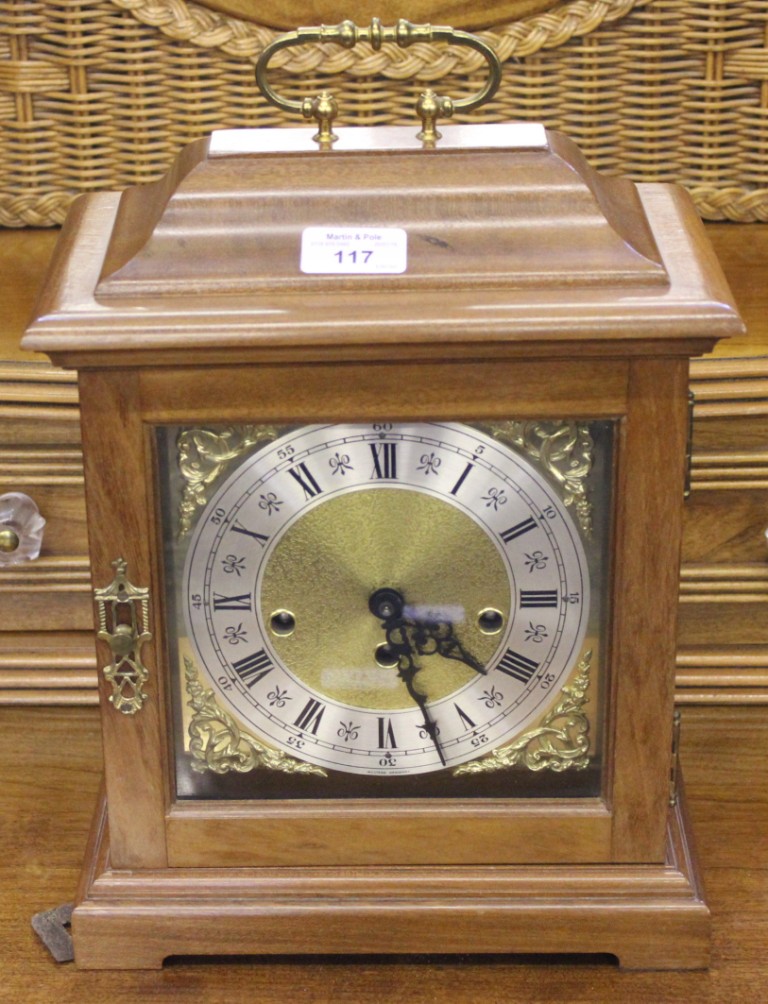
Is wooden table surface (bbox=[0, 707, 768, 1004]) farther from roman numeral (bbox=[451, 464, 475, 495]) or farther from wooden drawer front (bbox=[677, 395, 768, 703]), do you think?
roman numeral (bbox=[451, 464, 475, 495])

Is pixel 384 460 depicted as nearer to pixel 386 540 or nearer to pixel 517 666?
pixel 386 540

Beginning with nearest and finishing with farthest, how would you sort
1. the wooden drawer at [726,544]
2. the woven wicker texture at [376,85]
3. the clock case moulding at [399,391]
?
the clock case moulding at [399,391] → the wooden drawer at [726,544] → the woven wicker texture at [376,85]

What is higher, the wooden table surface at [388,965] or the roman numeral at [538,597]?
the roman numeral at [538,597]

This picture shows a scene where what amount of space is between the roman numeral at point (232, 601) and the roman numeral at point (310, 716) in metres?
0.08

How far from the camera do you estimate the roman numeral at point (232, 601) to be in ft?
3.08

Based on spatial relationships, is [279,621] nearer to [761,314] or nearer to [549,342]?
[549,342]

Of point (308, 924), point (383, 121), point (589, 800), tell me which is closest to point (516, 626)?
point (589, 800)

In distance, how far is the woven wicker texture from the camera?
139 cm

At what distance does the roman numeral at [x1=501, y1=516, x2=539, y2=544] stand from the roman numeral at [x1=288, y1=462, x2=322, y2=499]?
0.12 metres

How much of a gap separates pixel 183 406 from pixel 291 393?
0.21ft

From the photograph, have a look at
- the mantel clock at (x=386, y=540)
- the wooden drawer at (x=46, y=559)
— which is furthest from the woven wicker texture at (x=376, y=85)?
the mantel clock at (x=386, y=540)

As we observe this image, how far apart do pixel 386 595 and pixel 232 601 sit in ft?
0.31

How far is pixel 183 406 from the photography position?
88cm

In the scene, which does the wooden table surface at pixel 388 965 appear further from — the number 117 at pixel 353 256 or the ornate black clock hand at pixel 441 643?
the number 117 at pixel 353 256
